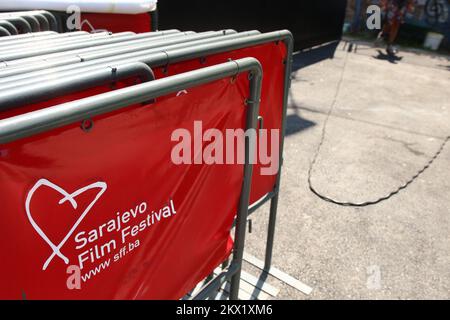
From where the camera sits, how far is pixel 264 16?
9508 mm

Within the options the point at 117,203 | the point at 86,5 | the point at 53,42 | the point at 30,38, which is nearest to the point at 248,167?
the point at 117,203

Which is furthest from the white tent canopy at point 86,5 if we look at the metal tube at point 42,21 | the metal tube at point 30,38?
the metal tube at point 30,38

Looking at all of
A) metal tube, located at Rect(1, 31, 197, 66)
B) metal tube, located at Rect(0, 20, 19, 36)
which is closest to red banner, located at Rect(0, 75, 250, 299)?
metal tube, located at Rect(1, 31, 197, 66)

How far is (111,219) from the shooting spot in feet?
4.91

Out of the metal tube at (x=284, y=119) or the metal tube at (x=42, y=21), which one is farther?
the metal tube at (x=42, y=21)

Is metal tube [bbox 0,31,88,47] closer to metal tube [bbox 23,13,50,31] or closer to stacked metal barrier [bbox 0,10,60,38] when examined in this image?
stacked metal barrier [bbox 0,10,60,38]

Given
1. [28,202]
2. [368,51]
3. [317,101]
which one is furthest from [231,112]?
[368,51]

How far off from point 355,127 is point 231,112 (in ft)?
15.8

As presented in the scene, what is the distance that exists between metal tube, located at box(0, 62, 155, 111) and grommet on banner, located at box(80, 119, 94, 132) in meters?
0.11

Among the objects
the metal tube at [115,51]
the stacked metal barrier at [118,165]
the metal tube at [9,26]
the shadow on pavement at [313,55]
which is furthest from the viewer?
the shadow on pavement at [313,55]

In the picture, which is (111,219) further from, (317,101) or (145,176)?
(317,101)

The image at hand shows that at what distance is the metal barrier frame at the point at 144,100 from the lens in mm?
1077

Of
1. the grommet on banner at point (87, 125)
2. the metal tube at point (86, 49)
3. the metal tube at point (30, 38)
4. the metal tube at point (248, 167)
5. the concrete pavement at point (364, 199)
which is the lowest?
the concrete pavement at point (364, 199)

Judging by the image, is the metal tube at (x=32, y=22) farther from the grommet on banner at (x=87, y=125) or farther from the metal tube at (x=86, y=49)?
the grommet on banner at (x=87, y=125)
